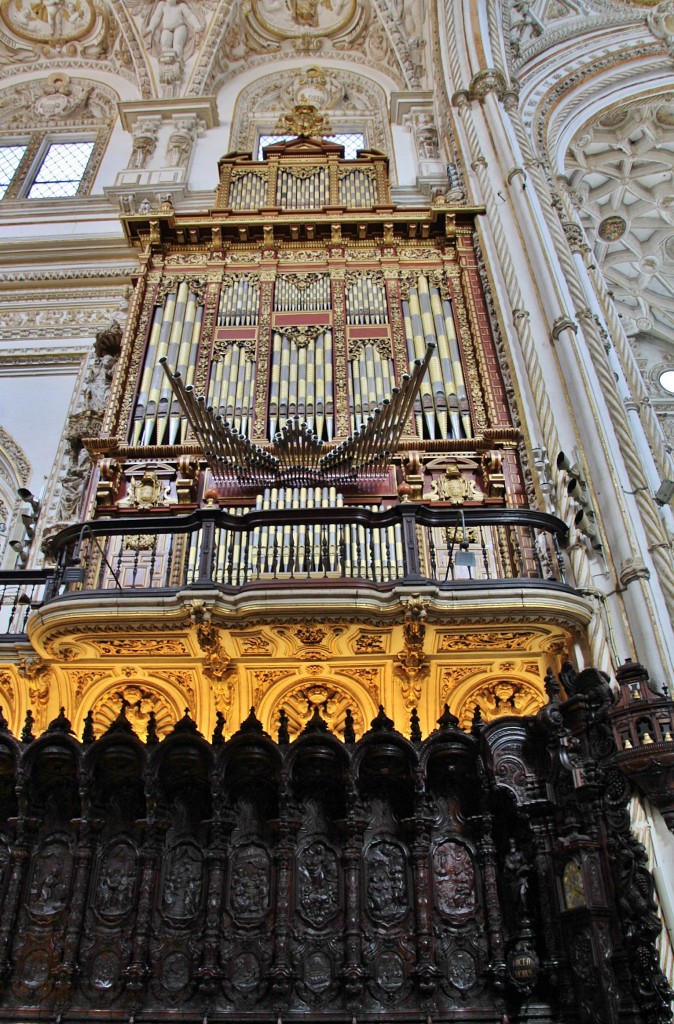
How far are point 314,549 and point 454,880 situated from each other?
3.30 m

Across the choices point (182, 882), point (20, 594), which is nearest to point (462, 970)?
point (182, 882)

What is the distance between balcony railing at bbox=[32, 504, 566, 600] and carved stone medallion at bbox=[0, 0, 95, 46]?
14.8 meters

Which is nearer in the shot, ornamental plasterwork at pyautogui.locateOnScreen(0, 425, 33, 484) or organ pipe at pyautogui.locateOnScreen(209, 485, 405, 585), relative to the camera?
organ pipe at pyautogui.locateOnScreen(209, 485, 405, 585)

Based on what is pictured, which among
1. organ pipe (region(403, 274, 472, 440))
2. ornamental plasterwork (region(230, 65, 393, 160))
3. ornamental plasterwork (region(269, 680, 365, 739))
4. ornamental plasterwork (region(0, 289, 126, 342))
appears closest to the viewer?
ornamental plasterwork (region(269, 680, 365, 739))

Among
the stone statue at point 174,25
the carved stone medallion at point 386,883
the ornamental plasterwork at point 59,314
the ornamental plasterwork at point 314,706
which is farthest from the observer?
the stone statue at point 174,25

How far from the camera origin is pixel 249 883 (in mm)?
7305

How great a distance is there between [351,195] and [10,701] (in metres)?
9.45

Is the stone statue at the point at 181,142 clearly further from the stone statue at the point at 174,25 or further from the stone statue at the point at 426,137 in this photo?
the stone statue at the point at 426,137

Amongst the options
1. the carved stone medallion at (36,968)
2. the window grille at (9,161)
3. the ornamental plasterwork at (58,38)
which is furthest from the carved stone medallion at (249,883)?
the ornamental plasterwork at (58,38)

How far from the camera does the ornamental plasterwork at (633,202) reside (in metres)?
15.2

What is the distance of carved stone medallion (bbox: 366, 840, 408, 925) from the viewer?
23.5ft

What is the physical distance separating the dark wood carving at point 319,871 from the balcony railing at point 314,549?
1.37m

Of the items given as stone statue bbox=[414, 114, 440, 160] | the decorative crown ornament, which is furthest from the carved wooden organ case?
stone statue bbox=[414, 114, 440, 160]

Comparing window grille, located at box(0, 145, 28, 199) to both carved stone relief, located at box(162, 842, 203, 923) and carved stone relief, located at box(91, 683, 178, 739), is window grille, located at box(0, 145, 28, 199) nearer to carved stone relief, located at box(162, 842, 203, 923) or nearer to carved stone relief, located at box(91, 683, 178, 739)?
carved stone relief, located at box(91, 683, 178, 739)
